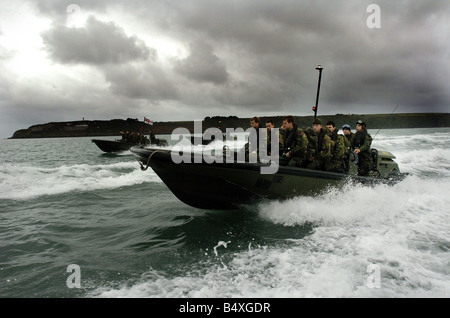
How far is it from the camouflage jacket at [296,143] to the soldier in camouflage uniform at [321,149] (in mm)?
378

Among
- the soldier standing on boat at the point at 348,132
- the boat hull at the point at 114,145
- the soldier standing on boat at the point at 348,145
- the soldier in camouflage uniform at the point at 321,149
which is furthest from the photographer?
the boat hull at the point at 114,145

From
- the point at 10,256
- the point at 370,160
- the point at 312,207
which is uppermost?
the point at 370,160

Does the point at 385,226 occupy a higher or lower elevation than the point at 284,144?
lower

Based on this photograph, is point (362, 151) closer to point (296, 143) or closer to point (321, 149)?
point (321, 149)

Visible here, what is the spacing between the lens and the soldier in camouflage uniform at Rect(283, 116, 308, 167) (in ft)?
21.5

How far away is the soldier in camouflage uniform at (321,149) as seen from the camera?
22.2 ft

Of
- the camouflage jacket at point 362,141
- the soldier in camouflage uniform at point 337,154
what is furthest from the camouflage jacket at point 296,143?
the camouflage jacket at point 362,141

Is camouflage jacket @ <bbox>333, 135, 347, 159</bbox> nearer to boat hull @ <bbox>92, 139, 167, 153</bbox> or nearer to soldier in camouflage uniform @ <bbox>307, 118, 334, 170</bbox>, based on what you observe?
soldier in camouflage uniform @ <bbox>307, 118, 334, 170</bbox>

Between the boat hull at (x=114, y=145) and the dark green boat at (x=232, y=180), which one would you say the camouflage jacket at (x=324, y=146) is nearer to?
the dark green boat at (x=232, y=180)

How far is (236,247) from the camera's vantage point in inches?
208
